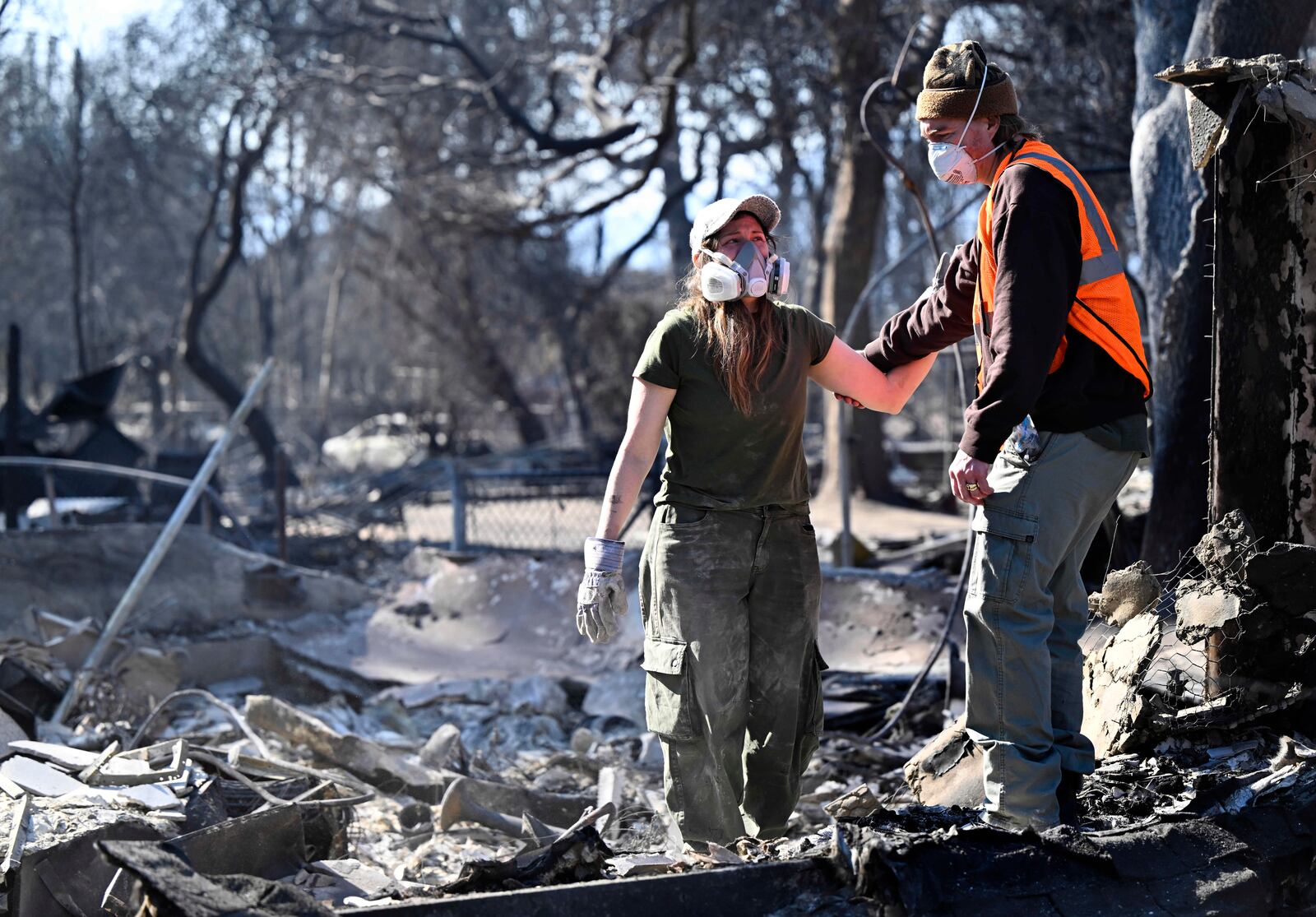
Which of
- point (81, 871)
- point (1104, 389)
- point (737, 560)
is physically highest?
point (1104, 389)

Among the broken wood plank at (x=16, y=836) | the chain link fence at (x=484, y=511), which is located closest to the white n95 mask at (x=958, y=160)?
the broken wood plank at (x=16, y=836)

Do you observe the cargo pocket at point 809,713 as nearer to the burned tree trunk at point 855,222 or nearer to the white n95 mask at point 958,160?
the white n95 mask at point 958,160

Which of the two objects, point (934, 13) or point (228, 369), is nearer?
point (934, 13)

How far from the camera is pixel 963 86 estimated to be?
302cm

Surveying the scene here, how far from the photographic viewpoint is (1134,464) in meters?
2.99

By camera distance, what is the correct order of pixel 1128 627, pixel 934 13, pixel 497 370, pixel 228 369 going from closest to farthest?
pixel 1128 627 → pixel 934 13 → pixel 497 370 → pixel 228 369

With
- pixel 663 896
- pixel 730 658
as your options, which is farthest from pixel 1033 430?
pixel 663 896

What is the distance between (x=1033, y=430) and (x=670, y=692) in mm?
1182

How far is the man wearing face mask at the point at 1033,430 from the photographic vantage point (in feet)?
9.20

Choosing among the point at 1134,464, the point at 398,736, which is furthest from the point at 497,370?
the point at 1134,464

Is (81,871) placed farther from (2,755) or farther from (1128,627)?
(1128,627)

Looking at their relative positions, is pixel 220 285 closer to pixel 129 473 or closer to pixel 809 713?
pixel 129 473

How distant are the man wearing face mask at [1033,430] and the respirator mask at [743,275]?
0.53m

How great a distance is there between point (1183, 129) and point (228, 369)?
117 feet
